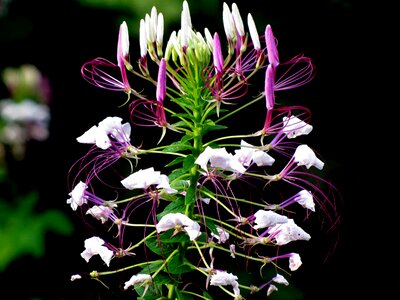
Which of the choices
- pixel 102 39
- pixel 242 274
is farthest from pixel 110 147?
pixel 102 39

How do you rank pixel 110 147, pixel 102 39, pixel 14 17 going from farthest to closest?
1. pixel 14 17
2. pixel 102 39
3. pixel 110 147

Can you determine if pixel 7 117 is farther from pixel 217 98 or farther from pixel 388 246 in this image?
pixel 217 98

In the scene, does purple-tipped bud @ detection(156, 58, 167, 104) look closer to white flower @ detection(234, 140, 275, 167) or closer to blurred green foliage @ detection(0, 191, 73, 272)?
white flower @ detection(234, 140, 275, 167)

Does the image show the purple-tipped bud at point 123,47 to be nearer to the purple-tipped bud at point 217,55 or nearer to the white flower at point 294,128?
the purple-tipped bud at point 217,55

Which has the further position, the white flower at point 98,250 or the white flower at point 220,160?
the white flower at point 98,250

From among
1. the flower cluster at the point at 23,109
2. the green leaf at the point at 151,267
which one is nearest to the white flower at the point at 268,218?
the green leaf at the point at 151,267

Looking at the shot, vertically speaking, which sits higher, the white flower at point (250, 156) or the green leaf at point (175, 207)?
the white flower at point (250, 156)
